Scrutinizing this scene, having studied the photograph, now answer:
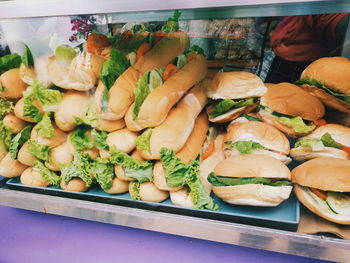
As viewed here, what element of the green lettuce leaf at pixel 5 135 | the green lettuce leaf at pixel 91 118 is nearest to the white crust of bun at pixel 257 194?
the green lettuce leaf at pixel 91 118

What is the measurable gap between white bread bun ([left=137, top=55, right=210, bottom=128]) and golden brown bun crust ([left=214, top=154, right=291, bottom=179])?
0.36 meters

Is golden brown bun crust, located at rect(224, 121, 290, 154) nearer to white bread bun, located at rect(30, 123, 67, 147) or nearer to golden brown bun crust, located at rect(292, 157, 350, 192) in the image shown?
golden brown bun crust, located at rect(292, 157, 350, 192)

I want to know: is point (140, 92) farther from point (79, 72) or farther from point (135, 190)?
point (135, 190)

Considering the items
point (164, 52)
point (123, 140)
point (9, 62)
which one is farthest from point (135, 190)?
point (9, 62)

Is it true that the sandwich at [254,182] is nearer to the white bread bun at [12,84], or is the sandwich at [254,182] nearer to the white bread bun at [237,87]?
the white bread bun at [237,87]

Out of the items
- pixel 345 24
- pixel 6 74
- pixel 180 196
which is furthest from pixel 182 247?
pixel 345 24

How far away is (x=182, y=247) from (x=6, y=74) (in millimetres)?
1297

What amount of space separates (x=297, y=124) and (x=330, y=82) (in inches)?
9.5

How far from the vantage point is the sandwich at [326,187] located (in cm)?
98

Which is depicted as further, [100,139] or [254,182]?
[100,139]

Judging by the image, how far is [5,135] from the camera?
5.00 feet

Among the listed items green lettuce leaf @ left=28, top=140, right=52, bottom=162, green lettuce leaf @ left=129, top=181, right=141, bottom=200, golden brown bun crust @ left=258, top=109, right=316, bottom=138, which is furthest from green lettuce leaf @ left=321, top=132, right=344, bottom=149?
green lettuce leaf @ left=28, top=140, right=52, bottom=162

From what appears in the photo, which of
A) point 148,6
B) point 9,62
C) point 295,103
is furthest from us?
point 9,62

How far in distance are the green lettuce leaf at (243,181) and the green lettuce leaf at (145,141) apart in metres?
0.31
